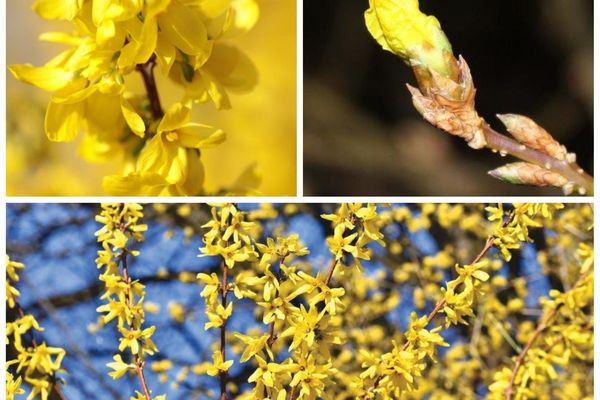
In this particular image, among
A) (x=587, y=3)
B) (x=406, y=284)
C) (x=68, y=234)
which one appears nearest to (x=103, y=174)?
(x=68, y=234)

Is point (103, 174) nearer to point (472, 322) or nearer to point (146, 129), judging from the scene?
point (146, 129)

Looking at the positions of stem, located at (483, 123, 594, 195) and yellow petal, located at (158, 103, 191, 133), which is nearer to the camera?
stem, located at (483, 123, 594, 195)

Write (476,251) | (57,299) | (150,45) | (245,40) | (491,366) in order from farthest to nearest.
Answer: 1. (491,366)
2. (476,251)
3. (57,299)
4. (245,40)
5. (150,45)

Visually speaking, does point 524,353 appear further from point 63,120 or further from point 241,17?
point 63,120

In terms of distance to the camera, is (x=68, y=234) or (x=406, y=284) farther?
(x=406, y=284)

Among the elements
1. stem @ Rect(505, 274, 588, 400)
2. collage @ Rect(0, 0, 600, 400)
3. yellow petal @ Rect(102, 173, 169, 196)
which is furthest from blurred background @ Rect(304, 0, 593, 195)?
yellow petal @ Rect(102, 173, 169, 196)

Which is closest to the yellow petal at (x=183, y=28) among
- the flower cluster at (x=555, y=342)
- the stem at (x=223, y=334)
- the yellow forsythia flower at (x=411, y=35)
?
the yellow forsythia flower at (x=411, y=35)

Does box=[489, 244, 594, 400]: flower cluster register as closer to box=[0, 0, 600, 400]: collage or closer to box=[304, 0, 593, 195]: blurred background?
box=[0, 0, 600, 400]: collage

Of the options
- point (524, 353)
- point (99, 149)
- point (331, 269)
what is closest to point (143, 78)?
point (99, 149)
